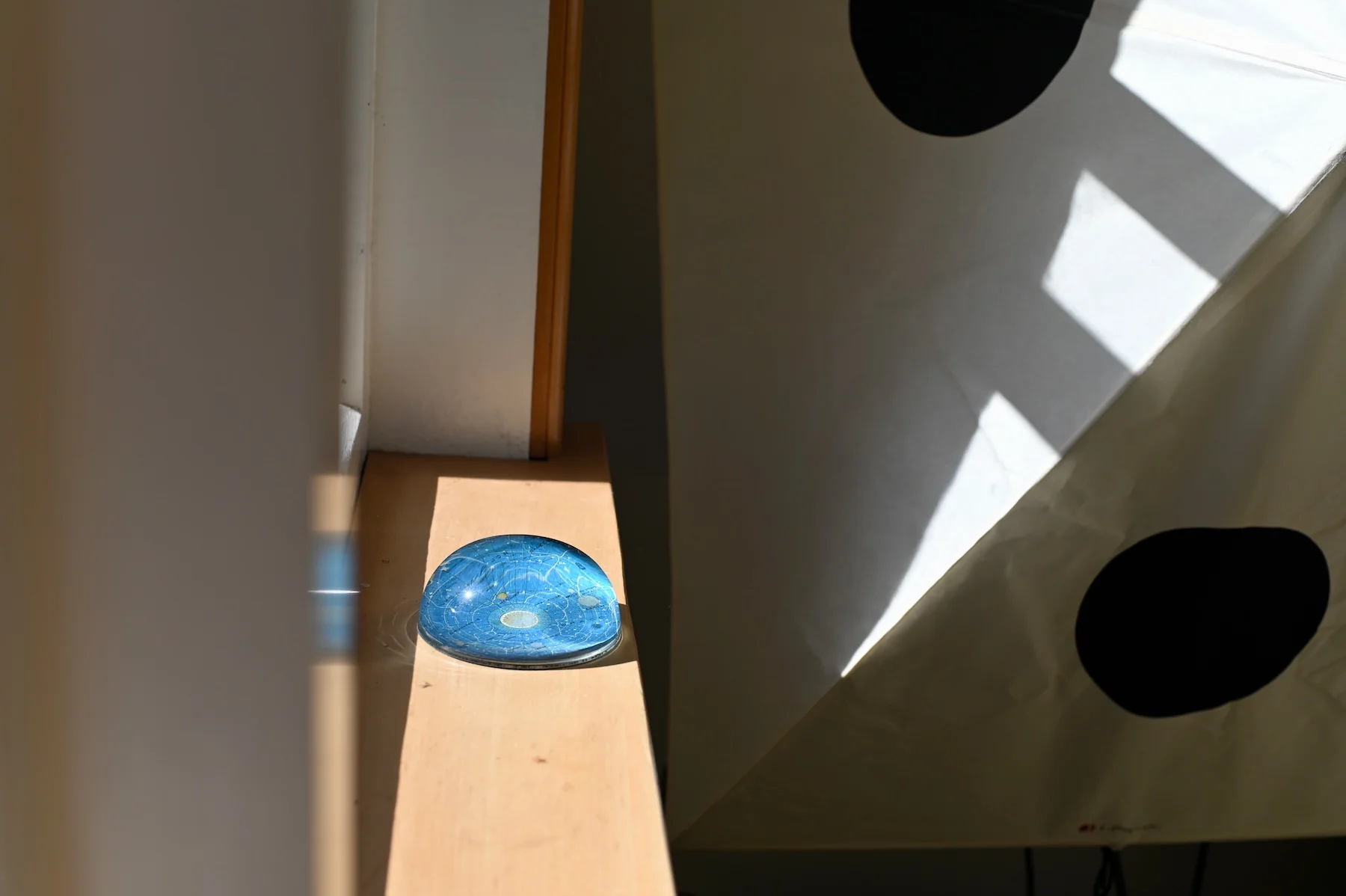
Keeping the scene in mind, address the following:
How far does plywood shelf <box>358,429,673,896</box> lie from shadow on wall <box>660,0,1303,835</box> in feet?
0.70

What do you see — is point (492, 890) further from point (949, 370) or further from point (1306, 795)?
point (1306, 795)

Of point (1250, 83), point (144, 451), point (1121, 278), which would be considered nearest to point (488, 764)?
point (144, 451)

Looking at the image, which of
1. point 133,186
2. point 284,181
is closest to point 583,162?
point 284,181

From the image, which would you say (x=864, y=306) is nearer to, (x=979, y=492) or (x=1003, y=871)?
(x=979, y=492)

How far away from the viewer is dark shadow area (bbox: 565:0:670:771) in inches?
48.8

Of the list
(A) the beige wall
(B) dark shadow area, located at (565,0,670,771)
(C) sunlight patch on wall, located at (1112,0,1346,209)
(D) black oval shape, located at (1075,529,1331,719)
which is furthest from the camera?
(B) dark shadow area, located at (565,0,670,771)

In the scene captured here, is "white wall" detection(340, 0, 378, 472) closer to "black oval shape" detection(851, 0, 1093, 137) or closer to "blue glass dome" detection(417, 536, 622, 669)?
"blue glass dome" detection(417, 536, 622, 669)

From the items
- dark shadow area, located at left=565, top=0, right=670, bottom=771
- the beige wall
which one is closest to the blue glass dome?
the beige wall

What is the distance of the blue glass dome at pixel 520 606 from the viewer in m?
0.66

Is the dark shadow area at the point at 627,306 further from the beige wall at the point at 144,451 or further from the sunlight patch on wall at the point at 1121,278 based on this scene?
the beige wall at the point at 144,451

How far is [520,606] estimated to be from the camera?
693mm

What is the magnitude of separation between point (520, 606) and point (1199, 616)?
69 centimetres

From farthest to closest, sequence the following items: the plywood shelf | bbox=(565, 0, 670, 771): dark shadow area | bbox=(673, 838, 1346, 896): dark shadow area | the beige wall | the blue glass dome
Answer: bbox=(673, 838, 1346, 896): dark shadow area
bbox=(565, 0, 670, 771): dark shadow area
the blue glass dome
the plywood shelf
the beige wall

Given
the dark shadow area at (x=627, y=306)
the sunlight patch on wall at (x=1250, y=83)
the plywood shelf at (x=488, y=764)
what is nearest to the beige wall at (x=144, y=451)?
the plywood shelf at (x=488, y=764)
